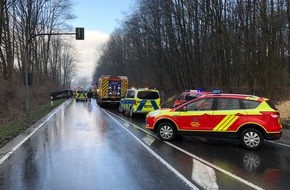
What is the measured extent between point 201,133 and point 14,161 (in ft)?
19.1

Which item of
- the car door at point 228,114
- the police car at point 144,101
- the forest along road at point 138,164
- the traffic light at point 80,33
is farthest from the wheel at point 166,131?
the traffic light at point 80,33

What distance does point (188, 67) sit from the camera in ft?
122

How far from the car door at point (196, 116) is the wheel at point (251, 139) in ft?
3.46

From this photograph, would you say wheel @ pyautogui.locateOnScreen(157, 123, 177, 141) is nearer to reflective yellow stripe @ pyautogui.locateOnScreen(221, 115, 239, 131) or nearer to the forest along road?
the forest along road

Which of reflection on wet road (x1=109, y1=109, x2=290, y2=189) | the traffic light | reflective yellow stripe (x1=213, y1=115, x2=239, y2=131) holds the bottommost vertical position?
reflection on wet road (x1=109, y1=109, x2=290, y2=189)

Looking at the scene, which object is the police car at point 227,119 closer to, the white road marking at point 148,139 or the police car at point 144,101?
the white road marking at point 148,139

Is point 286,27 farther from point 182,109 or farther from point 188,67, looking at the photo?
point 182,109

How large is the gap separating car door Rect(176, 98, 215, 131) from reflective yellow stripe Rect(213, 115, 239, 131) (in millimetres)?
212

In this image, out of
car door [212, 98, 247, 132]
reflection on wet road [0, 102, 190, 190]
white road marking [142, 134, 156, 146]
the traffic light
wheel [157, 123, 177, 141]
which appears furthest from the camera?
the traffic light

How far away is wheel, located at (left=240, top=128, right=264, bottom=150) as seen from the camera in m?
11.3

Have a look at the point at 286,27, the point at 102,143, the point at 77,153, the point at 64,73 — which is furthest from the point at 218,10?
the point at 64,73

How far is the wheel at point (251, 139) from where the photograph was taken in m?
11.3

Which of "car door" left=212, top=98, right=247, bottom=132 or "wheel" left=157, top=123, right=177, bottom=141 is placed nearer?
"car door" left=212, top=98, right=247, bottom=132

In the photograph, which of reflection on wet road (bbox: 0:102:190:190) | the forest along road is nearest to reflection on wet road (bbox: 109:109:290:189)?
the forest along road
